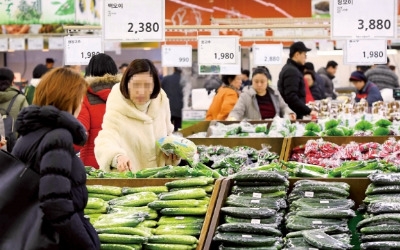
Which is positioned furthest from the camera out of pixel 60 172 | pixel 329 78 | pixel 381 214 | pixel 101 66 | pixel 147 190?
pixel 329 78

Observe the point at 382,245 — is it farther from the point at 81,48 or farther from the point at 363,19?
the point at 81,48

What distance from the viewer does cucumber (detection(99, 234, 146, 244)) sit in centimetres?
449

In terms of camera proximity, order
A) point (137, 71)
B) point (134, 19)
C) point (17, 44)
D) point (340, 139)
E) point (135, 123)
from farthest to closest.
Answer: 1. point (17, 44)
2. point (134, 19)
3. point (340, 139)
4. point (135, 123)
5. point (137, 71)

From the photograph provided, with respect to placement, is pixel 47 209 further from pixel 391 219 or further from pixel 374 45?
pixel 374 45

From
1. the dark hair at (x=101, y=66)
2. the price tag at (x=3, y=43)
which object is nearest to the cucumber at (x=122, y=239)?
the dark hair at (x=101, y=66)

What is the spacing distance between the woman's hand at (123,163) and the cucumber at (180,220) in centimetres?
118

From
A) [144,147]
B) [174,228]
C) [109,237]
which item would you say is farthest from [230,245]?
[144,147]

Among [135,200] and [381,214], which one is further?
[135,200]

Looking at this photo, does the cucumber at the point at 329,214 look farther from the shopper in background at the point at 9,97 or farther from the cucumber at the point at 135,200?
the shopper in background at the point at 9,97

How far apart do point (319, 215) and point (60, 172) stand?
5.32ft

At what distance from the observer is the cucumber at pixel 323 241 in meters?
4.45

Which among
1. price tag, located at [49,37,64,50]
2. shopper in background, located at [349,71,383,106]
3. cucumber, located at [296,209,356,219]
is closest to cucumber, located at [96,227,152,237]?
cucumber, located at [296,209,356,219]

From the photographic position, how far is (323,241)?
448cm

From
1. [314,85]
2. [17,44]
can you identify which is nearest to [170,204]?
[314,85]
